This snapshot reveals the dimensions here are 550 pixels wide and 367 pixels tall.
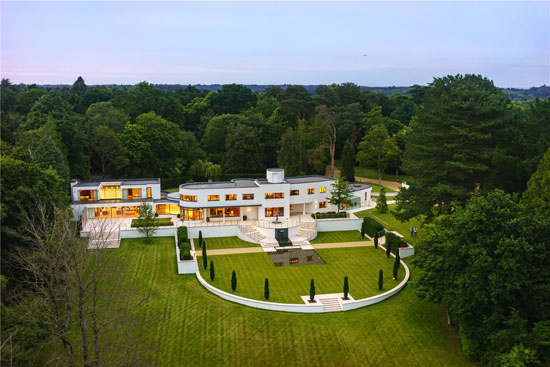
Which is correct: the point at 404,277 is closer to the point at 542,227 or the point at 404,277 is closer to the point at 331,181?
the point at 542,227

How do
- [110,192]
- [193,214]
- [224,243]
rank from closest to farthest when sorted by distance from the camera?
[224,243]
[193,214]
[110,192]

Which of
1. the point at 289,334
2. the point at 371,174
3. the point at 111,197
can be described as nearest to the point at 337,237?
the point at 289,334

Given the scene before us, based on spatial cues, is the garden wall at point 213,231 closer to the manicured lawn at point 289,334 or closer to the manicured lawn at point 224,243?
the manicured lawn at point 224,243

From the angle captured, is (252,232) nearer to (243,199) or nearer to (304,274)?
(243,199)

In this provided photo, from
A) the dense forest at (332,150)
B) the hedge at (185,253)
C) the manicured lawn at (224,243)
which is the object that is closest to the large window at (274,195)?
the manicured lawn at (224,243)

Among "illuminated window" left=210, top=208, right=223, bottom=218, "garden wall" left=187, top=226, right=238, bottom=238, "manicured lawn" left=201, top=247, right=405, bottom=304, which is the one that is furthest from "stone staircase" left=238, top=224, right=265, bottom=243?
"illuminated window" left=210, top=208, right=223, bottom=218

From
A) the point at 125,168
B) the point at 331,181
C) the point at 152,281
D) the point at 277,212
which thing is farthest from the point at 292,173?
the point at 152,281
